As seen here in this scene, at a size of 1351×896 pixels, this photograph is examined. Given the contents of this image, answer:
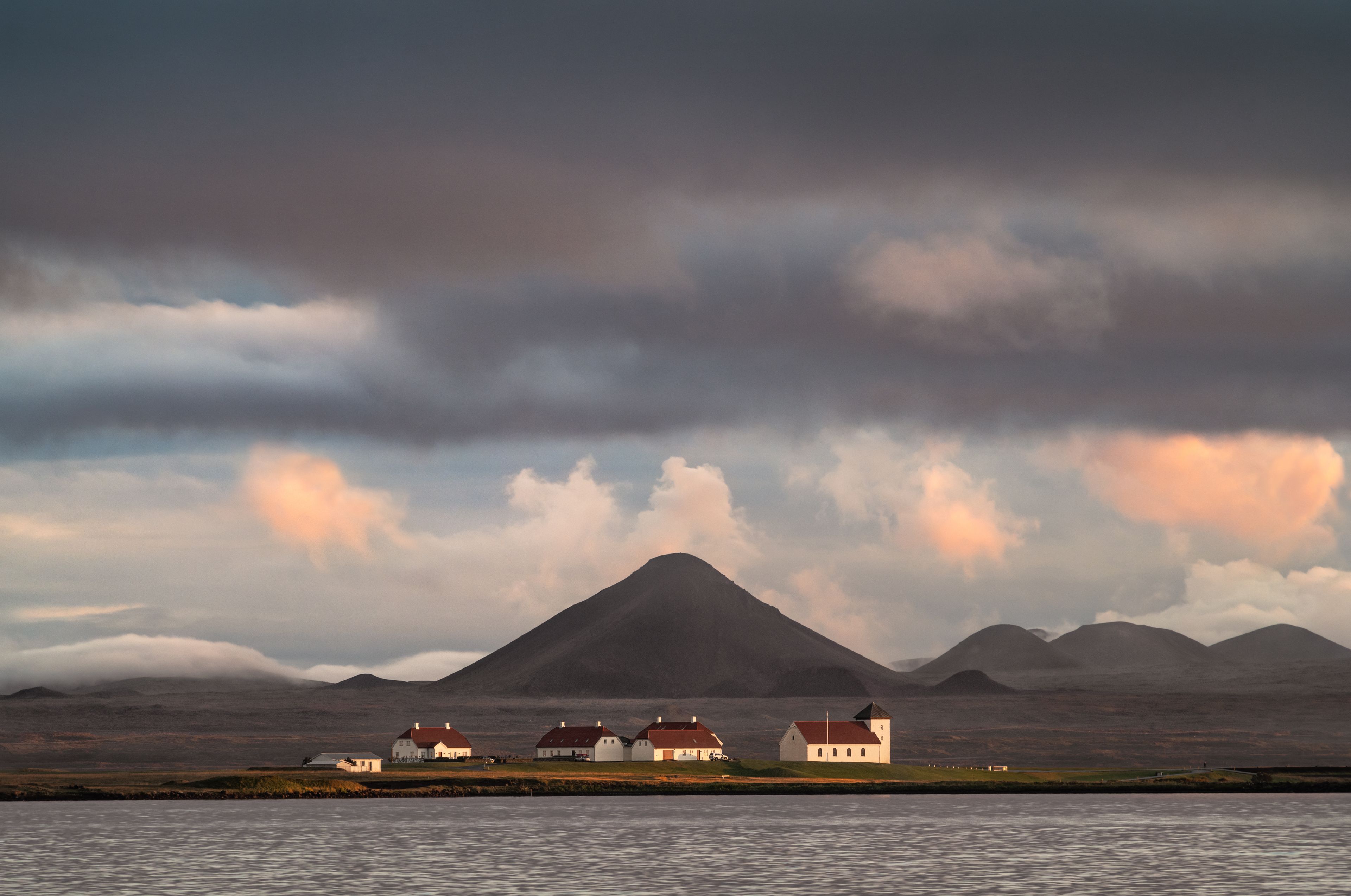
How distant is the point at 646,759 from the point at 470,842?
95640 mm

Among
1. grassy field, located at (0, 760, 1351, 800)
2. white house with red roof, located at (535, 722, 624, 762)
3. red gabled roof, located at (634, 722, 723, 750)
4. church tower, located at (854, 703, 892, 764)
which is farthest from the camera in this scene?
white house with red roof, located at (535, 722, 624, 762)

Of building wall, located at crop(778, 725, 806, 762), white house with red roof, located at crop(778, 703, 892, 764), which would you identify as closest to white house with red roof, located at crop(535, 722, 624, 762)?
building wall, located at crop(778, 725, 806, 762)

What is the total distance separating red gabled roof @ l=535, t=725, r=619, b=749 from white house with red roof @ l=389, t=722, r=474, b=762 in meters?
10.3

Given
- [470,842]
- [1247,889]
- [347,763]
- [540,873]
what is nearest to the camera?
[1247,889]

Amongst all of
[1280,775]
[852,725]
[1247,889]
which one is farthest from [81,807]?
[1280,775]

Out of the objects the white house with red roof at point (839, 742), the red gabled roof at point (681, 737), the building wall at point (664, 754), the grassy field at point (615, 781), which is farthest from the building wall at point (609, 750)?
the white house with red roof at point (839, 742)

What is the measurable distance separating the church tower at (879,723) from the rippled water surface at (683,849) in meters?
45.5

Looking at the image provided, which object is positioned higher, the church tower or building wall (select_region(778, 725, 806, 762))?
the church tower

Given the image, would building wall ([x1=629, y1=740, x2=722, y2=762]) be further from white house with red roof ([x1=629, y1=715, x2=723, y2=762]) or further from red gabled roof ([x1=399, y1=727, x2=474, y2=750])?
red gabled roof ([x1=399, y1=727, x2=474, y2=750])

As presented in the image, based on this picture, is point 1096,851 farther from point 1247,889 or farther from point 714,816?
point 714,816

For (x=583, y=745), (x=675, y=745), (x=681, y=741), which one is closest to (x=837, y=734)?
(x=681, y=741)

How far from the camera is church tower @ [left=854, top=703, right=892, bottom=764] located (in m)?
182

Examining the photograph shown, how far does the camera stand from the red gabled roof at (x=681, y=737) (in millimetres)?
184500

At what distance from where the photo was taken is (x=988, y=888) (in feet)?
213
